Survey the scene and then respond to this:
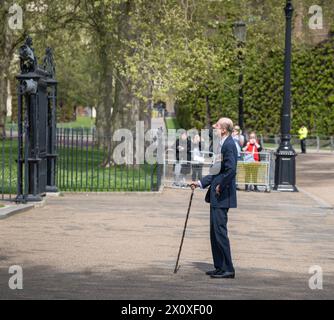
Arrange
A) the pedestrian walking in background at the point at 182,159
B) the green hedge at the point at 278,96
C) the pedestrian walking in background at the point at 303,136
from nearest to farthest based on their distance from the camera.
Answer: the pedestrian walking in background at the point at 182,159
the pedestrian walking in background at the point at 303,136
the green hedge at the point at 278,96

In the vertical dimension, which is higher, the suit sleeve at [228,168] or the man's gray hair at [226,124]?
the man's gray hair at [226,124]

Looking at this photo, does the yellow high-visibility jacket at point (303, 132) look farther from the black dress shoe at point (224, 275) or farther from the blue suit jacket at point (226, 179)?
the black dress shoe at point (224, 275)

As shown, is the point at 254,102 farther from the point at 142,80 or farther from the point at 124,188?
the point at 124,188

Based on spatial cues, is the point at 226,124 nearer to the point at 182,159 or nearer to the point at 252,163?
the point at 252,163

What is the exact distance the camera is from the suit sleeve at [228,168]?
12.0 metres

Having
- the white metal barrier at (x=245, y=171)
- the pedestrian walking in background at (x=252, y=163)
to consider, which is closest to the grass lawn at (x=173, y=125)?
the pedestrian walking in background at (x=252, y=163)

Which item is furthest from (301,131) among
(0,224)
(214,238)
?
(214,238)

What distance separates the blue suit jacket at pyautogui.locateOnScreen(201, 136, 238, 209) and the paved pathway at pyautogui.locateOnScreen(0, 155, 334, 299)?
34.5 inches

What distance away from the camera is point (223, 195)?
39.6 ft

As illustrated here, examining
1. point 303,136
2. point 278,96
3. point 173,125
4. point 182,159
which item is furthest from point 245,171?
point 173,125

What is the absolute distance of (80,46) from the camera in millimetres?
49844

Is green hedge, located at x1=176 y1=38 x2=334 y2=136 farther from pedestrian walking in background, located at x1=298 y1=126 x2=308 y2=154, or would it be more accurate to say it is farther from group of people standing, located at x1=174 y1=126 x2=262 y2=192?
group of people standing, located at x1=174 y1=126 x2=262 y2=192

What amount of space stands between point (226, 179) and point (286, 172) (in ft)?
52.6
